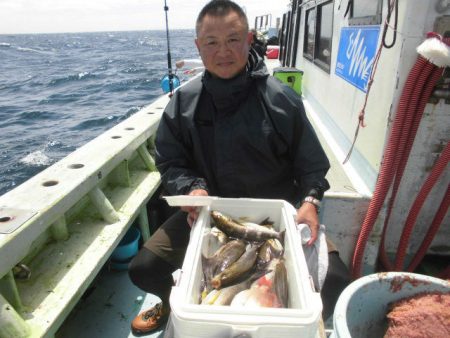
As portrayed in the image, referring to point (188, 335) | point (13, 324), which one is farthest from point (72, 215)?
point (188, 335)

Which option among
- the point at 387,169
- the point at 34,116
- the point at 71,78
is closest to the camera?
the point at 387,169

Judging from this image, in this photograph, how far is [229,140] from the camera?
6.97ft

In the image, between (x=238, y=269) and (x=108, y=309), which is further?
(x=108, y=309)

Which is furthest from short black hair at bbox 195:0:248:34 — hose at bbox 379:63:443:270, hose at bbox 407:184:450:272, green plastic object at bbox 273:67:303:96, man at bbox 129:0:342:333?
green plastic object at bbox 273:67:303:96

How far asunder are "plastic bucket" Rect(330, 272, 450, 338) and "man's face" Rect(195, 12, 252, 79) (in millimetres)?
1373

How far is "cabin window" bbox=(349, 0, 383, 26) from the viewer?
7.98 feet

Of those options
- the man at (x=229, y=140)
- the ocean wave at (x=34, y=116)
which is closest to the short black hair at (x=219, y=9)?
the man at (x=229, y=140)

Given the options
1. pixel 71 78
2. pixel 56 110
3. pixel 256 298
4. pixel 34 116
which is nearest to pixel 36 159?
pixel 34 116

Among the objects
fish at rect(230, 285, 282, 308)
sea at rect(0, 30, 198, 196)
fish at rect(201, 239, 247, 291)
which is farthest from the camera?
sea at rect(0, 30, 198, 196)

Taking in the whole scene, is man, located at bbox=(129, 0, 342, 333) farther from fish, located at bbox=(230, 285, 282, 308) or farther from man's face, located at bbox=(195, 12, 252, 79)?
fish, located at bbox=(230, 285, 282, 308)

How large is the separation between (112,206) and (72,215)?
0.97 ft

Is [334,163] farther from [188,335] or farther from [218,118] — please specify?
[188,335]

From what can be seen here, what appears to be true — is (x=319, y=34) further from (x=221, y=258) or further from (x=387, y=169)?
(x=221, y=258)

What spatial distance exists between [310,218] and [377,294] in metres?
0.50
